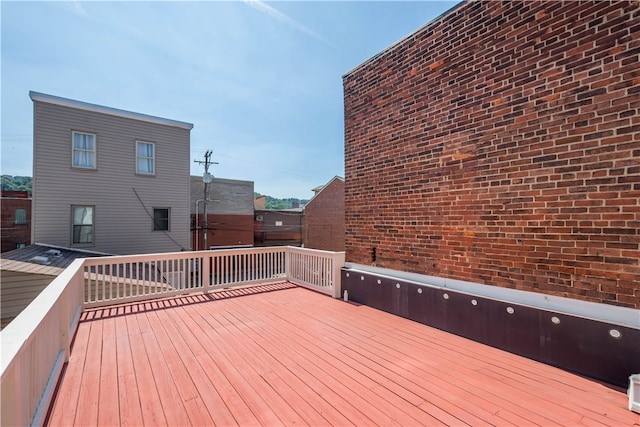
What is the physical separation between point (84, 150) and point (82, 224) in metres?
2.46

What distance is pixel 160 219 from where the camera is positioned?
1074 cm

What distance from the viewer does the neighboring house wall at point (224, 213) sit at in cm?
1933

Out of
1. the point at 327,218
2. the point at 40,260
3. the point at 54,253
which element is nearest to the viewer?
the point at 40,260

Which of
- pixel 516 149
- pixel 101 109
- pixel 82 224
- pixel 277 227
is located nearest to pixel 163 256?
pixel 516 149

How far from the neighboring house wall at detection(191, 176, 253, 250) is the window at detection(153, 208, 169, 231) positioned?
7985mm

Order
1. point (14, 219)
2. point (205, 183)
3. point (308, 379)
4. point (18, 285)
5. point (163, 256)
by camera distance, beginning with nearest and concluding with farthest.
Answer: point (308, 379), point (163, 256), point (18, 285), point (205, 183), point (14, 219)

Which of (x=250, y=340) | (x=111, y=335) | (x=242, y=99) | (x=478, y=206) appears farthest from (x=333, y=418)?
(x=242, y=99)

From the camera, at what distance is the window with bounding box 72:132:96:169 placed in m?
9.09

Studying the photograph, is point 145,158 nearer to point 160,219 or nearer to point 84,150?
point 84,150

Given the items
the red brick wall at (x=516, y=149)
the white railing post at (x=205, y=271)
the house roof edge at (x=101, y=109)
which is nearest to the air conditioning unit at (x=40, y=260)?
the white railing post at (x=205, y=271)

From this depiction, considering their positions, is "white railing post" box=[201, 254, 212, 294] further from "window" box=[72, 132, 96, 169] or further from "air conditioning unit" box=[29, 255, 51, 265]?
"window" box=[72, 132, 96, 169]

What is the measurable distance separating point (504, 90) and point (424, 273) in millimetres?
2344

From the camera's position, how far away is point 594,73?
2373 mm

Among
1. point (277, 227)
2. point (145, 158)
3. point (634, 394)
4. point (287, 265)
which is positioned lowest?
point (634, 394)
